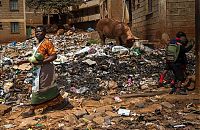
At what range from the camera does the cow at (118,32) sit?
14039mm

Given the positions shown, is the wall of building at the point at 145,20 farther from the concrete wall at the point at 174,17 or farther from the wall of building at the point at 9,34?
the wall of building at the point at 9,34

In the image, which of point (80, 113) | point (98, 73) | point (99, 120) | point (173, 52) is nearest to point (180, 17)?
point (98, 73)

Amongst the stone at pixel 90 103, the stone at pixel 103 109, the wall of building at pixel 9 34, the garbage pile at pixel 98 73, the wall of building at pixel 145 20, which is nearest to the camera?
the stone at pixel 103 109

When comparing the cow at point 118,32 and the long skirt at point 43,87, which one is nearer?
the long skirt at point 43,87

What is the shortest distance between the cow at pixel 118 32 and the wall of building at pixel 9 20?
2033cm

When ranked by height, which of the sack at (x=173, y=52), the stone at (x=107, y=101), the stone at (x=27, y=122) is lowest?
the stone at (x=27, y=122)

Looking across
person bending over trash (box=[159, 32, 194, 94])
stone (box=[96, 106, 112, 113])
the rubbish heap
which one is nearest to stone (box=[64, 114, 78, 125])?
the rubbish heap

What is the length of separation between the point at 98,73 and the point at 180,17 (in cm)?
448

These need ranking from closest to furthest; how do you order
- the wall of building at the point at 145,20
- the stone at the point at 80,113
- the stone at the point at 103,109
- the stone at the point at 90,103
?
the stone at the point at 80,113 < the stone at the point at 103,109 < the stone at the point at 90,103 < the wall of building at the point at 145,20

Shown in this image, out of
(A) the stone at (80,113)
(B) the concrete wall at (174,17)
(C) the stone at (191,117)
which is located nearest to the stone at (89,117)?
(A) the stone at (80,113)

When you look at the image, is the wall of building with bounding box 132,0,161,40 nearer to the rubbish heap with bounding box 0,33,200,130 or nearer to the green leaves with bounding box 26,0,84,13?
the rubbish heap with bounding box 0,33,200,130

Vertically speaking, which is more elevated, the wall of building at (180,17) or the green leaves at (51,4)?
the green leaves at (51,4)

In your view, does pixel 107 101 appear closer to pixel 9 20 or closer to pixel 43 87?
pixel 43 87

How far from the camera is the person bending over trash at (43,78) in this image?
7027 mm
